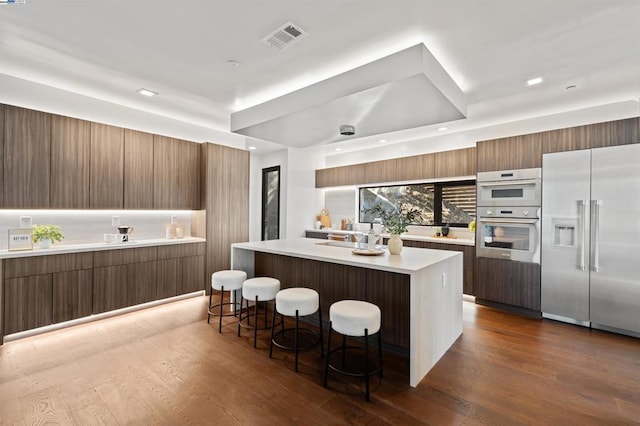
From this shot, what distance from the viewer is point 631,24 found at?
85.4 inches

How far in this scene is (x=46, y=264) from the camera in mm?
3135

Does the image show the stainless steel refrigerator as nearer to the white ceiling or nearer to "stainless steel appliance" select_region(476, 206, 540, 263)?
"stainless steel appliance" select_region(476, 206, 540, 263)

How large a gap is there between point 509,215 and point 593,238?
0.87 m

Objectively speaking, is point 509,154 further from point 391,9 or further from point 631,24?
point 391,9

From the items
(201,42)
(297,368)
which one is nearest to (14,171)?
(201,42)

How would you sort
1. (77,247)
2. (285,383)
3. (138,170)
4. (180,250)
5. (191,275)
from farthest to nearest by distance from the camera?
(191,275) < (180,250) < (138,170) < (77,247) < (285,383)

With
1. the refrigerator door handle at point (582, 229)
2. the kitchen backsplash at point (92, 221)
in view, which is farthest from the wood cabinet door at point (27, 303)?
the refrigerator door handle at point (582, 229)

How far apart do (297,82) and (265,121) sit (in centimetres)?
58

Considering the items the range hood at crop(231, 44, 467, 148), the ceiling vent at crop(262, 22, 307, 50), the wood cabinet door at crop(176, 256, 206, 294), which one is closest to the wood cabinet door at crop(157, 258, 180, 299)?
the wood cabinet door at crop(176, 256, 206, 294)

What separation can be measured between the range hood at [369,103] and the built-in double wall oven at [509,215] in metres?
1.40

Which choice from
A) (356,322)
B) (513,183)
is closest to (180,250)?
(356,322)

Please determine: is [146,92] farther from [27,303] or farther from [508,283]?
[508,283]

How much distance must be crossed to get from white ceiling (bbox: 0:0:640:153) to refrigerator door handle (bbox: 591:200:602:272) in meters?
1.31

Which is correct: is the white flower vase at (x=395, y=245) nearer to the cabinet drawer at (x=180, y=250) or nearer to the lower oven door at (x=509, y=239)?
the lower oven door at (x=509, y=239)
